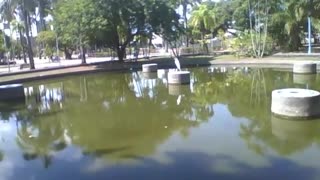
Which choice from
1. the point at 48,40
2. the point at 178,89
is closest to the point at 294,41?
the point at 178,89

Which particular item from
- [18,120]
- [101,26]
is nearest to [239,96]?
[18,120]

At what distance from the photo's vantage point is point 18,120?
16.3 m

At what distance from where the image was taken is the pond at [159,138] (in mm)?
9117

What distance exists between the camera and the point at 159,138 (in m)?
11.8

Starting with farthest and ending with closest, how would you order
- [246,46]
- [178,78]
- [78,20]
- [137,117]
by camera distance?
1. [246,46]
2. [78,20]
3. [178,78]
4. [137,117]

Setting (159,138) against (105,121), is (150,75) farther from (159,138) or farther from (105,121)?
(159,138)

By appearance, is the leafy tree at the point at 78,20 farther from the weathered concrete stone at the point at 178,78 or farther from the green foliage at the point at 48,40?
the green foliage at the point at 48,40

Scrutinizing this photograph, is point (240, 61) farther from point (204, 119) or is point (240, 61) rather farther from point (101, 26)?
point (204, 119)

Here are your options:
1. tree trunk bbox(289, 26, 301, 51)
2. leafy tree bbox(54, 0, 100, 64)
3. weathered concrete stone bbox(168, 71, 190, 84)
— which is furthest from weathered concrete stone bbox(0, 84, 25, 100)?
tree trunk bbox(289, 26, 301, 51)

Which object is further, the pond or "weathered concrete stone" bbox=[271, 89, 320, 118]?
"weathered concrete stone" bbox=[271, 89, 320, 118]

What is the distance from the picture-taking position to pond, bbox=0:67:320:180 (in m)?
9.12

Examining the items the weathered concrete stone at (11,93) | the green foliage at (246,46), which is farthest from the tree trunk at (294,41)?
the weathered concrete stone at (11,93)

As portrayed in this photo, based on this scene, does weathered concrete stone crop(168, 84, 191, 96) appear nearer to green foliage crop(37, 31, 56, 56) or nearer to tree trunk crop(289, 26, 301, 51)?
tree trunk crop(289, 26, 301, 51)

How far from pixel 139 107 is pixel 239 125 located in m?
5.44
